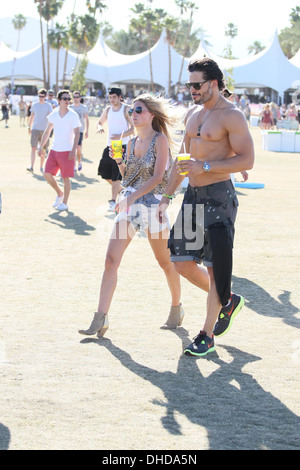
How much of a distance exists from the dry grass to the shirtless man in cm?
37

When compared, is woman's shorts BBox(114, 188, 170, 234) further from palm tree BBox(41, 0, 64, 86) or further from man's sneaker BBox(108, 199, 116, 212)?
palm tree BBox(41, 0, 64, 86)

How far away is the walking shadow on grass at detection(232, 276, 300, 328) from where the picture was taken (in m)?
6.27

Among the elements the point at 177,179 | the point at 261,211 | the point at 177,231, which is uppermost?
the point at 177,179

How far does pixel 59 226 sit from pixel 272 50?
54.7 metres

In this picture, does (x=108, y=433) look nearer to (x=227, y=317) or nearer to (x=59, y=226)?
(x=227, y=317)

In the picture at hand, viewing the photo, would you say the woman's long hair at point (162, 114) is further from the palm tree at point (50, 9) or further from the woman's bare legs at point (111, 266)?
the palm tree at point (50, 9)

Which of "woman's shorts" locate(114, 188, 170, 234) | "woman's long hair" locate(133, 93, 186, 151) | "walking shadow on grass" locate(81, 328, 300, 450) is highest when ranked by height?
"woman's long hair" locate(133, 93, 186, 151)

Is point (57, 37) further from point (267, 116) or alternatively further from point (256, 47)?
point (256, 47)

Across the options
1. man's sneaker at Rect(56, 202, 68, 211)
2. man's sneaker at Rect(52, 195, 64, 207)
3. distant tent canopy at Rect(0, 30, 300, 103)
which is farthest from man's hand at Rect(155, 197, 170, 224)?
distant tent canopy at Rect(0, 30, 300, 103)

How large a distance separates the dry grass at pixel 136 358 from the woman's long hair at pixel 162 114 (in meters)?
1.55

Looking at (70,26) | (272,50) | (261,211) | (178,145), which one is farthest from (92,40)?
(178,145)

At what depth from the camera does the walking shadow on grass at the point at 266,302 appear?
627 cm

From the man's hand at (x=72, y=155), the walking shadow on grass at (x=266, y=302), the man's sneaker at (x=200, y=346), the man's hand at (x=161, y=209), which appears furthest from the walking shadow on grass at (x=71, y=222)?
the man's sneaker at (x=200, y=346)
